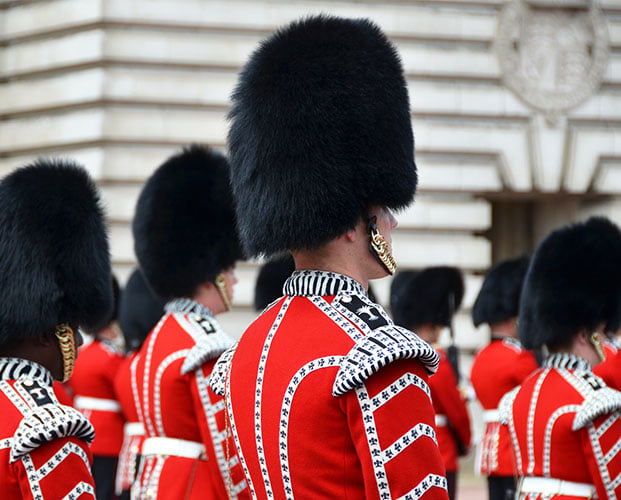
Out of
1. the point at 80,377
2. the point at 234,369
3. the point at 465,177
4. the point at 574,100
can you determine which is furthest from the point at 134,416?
the point at 574,100

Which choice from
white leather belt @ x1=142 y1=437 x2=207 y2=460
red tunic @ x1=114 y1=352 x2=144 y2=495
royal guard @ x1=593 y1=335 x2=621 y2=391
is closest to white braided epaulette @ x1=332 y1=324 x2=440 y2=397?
white leather belt @ x1=142 y1=437 x2=207 y2=460

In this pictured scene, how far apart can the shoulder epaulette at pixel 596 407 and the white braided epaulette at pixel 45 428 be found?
1.80 meters

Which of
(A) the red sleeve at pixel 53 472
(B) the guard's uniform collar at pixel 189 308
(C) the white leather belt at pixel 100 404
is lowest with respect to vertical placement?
(C) the white leather belt at pixel 100 404

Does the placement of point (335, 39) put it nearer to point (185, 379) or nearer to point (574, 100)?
point (185, 379)

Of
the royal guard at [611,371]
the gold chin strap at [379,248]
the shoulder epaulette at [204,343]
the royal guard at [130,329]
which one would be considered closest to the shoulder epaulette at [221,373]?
the gold chin strap at [379,248]

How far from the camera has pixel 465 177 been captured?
11.6 m

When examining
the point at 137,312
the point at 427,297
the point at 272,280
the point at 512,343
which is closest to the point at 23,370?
the point at 272,280

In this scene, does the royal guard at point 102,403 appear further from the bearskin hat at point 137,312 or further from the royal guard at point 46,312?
the royal guard at point 46,312

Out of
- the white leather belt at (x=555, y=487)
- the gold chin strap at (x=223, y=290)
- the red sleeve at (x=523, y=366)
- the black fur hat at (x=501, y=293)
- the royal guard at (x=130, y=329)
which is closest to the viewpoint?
the white leather belt at (x=555, y=487)

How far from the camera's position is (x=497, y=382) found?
22.8ft

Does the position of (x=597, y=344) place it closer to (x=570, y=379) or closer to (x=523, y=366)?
(x=570, y=379)

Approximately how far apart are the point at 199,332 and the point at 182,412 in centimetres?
31

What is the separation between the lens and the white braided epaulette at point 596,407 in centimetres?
371

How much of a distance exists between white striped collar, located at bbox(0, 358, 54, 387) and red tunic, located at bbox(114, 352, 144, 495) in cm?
183
